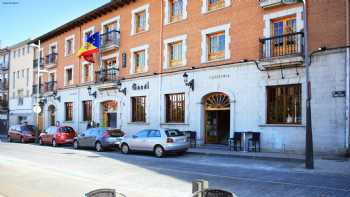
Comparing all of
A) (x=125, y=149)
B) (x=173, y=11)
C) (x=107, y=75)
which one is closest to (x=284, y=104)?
(x=125, y=149)

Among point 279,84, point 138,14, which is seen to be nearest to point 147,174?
point 279,84

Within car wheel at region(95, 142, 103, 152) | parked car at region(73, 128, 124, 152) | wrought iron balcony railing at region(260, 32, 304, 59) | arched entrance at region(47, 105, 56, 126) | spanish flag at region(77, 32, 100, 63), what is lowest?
car wheel at region(95, 142, 103, 152)

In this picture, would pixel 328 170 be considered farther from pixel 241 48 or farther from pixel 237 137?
pixel 241 48

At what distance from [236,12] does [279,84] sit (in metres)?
4.85

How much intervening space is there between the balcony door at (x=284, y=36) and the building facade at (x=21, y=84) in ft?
99.7

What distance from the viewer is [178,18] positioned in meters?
21.3

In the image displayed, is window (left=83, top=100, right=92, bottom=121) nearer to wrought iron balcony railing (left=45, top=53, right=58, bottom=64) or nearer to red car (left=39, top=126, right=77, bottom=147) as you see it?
red car (left=39, top=126, right=77, bottom=147)

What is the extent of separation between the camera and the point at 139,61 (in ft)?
78.9

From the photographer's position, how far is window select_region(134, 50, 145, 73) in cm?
2365

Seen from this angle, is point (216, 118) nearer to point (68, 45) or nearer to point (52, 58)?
→ point (68, 45)

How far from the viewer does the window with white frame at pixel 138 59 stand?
76.6 ft

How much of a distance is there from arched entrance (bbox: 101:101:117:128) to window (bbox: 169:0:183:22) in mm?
8507

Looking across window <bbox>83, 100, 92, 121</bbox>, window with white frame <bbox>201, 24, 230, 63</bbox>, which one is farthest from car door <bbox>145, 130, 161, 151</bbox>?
window <bbox>83, 100, 92, 121</bbox>

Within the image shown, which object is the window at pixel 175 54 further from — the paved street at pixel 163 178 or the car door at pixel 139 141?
the paved street at pixel 163 178
